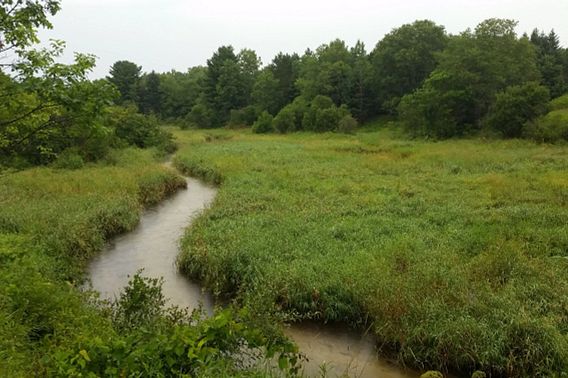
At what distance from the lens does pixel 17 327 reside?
6395 millimetres

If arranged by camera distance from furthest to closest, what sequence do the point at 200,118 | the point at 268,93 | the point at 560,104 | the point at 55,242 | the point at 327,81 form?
1. the point at 200,118
2. the point at 268,93
3. the point at 327,81
4. the point at 560,104
5. the point at 55,242

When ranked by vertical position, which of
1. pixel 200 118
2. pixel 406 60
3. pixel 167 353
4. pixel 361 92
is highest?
pixel 406 60

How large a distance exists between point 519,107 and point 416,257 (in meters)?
27.6

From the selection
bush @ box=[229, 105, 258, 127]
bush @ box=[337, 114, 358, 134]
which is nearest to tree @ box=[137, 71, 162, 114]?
bush @ box=[229, 105, 258, 127]

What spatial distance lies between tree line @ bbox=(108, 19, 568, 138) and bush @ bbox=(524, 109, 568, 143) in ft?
3.39

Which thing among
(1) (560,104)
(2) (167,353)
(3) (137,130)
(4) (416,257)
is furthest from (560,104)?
(2) (167,353)

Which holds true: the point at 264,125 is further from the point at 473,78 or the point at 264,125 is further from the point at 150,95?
the point at 150,95

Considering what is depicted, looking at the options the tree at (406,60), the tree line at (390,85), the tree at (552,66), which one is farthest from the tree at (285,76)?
the tree at (552,66)

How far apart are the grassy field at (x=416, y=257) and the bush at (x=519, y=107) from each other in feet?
40.6

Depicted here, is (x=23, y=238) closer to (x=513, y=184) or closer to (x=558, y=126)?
(x=513, y=184)

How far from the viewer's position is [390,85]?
57.8 m

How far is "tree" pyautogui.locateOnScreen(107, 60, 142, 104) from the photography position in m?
78.2

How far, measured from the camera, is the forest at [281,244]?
596 cm

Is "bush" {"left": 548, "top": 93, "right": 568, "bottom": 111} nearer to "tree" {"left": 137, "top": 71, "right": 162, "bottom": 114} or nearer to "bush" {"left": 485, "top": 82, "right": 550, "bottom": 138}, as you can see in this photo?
"bush" {"left": 485, "top": 82, "right": 550, "bottom": 138}
